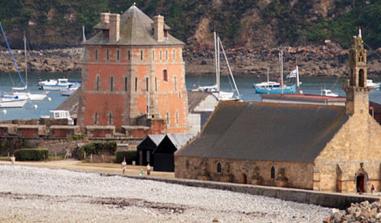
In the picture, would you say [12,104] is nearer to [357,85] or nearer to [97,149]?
[97,149]

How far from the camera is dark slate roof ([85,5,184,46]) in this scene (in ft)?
283

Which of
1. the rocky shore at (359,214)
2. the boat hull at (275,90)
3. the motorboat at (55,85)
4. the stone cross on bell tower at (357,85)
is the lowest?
the rocky shore at (359,214)

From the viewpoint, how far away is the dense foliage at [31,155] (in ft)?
262

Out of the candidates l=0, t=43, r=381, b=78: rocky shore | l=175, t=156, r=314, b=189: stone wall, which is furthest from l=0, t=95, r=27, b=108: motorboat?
l=175, t=156, r=314, b=189: stone wall

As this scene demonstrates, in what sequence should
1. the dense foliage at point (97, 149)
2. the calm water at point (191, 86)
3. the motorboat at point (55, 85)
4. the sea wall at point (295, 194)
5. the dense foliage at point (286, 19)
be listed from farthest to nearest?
1. the dense foliage at point (286, 19)
2. the motorboat at point (55, 85)
3. the calm water at point (191, 86)
4. the dense foliage at point (97, 149)
5. the sea wall at point (295, 194)

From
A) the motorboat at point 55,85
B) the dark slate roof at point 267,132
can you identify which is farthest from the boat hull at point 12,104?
the dark slate roof at point 267,132

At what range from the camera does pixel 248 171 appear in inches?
2694

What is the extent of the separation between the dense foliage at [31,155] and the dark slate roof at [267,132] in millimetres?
10595

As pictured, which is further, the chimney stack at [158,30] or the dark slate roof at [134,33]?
the chimney stack at [158,30]

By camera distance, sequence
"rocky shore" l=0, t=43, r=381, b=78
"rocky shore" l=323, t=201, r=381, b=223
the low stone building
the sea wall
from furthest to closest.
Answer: "rocky shore" l=0, t=43, r=381, b=78 < the low stone building < the sea wall < "rocky shore" l=323, t=201, r=381, b=223

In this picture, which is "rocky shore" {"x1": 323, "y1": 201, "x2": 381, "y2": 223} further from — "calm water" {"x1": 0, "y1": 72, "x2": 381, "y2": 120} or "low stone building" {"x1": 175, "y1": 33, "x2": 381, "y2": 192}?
"calm water" {"x1": 0, "y1": 72, "x2": 381, "y2": 120}

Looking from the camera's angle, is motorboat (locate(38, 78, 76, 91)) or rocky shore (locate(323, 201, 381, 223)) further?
motorboat (locate(38, 78, 76, 91))

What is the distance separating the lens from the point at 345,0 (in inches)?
7490

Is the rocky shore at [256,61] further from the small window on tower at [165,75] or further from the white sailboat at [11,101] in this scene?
the small window on tower at [165,75]
